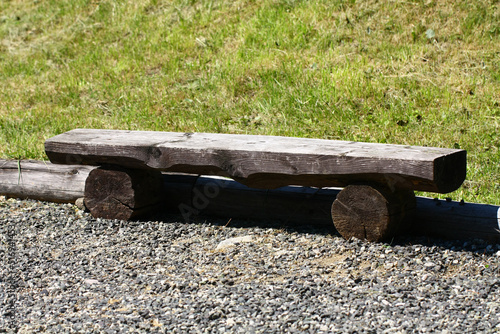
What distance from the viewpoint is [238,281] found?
349cm

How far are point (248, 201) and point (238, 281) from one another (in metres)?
1.18

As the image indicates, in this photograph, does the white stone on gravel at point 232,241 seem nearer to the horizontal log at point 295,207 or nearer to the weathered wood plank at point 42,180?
the horizontal log at point 295,207

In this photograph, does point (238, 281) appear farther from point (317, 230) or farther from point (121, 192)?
point (121, 192)

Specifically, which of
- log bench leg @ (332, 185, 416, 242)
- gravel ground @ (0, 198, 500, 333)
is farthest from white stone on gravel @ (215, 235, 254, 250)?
log bench leg @ (332, 185, 416, 242)

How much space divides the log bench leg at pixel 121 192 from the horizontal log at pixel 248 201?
208 mm

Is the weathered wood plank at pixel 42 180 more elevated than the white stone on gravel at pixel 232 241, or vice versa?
the weathered wood plank at pixel 42 180

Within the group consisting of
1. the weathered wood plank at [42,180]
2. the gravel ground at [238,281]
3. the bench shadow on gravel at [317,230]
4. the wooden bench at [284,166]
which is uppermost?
the wooden bench at [284,166]

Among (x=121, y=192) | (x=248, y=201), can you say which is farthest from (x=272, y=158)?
(x=121, y=192)

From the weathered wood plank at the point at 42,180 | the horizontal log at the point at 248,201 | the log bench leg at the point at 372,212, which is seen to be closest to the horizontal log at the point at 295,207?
the horizontal log at the point at 248,201

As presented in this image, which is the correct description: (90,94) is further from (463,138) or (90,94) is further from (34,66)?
(463,138)

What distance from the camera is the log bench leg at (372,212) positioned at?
3.76 metres

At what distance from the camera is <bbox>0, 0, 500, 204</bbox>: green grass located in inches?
234

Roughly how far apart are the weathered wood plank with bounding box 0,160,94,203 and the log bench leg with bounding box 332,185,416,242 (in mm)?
2448

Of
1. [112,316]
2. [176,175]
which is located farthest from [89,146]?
[112,316]
